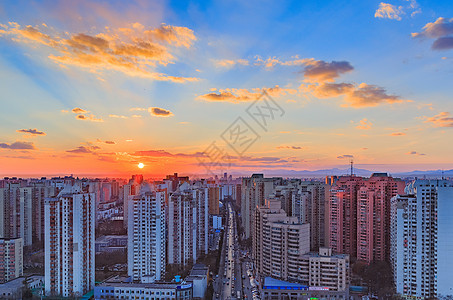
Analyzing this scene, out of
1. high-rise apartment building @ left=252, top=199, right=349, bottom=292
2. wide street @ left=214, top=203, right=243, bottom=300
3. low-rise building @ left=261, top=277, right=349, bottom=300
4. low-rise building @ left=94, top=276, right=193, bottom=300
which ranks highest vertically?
high-rise apartment building @ left=252, top=199, right=349, bottom=292

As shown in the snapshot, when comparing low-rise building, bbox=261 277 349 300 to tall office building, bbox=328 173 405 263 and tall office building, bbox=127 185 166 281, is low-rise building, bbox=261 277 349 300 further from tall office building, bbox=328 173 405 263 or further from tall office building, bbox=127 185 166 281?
tall office building, bbox=328 173 405 263

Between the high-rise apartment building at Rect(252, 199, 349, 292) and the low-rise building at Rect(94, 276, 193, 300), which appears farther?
the high-rise apartment building at Rect(252, 199, 349, 292)

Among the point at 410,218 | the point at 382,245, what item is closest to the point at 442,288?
the point at 410,218

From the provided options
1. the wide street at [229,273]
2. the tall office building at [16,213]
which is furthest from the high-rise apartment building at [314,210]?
the tall office building at [16,213]

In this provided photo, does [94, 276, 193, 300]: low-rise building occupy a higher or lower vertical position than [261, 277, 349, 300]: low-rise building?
higher

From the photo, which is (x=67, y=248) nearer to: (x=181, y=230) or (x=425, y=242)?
(x=181, y=230)

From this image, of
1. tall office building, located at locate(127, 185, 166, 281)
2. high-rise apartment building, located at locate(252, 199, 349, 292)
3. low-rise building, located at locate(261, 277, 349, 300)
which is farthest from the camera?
tall office building, located at locate(127, 185, 166, 281)

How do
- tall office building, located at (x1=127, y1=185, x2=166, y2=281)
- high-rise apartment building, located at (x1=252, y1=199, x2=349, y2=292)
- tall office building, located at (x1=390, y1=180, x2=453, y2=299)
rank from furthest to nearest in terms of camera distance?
tall office building, located at (x1=127, y1=185, x2=166, y2=281), high-rise apartment building, located at (x1=252, y1=199, x2=349, y2=292), tall office building, located at (x1=390, y1=180, x2=453, y2=299)

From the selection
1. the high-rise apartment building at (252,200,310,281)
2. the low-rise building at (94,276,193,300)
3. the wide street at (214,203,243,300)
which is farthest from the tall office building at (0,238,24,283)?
the high-rise apartment building at (252,200,310,281)
